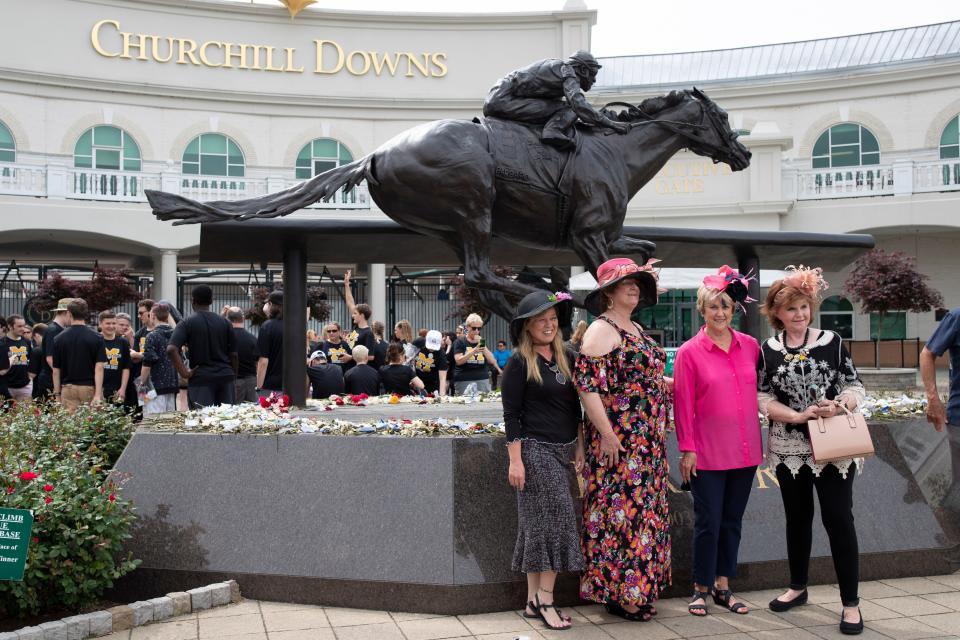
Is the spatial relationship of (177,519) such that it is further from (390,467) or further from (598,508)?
(598,508)

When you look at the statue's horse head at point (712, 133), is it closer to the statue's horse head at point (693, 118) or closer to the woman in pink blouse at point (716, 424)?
the statue's horse head at point (693, 118)

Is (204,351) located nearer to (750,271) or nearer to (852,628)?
(750,271)

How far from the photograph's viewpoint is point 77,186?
21453mm

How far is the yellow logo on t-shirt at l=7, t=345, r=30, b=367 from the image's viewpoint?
1110cm

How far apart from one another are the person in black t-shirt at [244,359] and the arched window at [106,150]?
16.7 m

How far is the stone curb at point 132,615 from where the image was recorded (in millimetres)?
4148

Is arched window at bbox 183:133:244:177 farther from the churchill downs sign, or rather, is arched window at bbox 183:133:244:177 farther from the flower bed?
the flower bed

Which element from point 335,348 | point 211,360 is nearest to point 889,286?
point 335,348

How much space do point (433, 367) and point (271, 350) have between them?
104 inches

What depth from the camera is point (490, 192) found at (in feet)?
18.7

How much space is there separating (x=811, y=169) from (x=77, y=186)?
18.9 meters

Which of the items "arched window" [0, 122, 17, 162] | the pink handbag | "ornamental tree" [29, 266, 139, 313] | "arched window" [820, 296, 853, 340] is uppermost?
"arched window" [0, 122, 17, 162]

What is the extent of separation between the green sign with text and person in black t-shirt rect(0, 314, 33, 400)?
7.72 meters

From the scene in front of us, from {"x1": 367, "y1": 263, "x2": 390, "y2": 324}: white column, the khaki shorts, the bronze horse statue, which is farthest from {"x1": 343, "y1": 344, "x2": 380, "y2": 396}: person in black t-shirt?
{"x1": 367, "y1": 263, "x2": 390, "y2": 324}: white column
